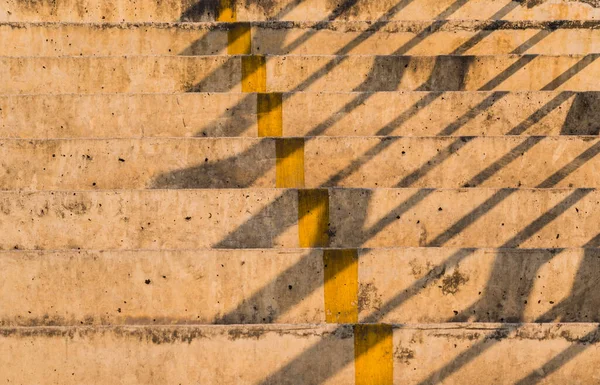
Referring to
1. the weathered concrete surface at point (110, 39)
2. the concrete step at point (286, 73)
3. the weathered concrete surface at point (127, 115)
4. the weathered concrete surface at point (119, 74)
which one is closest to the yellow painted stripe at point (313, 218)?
A: the weathered concrete surface at point (127, 115)

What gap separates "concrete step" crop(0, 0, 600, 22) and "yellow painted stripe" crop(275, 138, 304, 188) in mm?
2741

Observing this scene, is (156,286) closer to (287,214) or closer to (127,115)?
(287,214)

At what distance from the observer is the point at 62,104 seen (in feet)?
15.3

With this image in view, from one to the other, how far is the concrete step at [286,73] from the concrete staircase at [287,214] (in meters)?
0.02

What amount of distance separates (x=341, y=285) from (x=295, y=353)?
64 centimetres

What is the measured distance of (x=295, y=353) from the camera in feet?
11.2

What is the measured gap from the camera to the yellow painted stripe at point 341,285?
3615 millimetres

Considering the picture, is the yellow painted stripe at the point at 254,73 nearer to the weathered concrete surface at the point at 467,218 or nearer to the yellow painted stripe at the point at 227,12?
the yellow painted stripe at the point at 227,12

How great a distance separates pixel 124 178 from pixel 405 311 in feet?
9.27

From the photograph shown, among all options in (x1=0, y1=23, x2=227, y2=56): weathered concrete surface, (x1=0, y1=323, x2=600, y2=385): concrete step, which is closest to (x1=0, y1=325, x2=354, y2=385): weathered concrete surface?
(x1=0, y1=323, x2=600, y2=385): concrete step

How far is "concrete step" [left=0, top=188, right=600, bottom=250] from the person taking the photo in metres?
3.87

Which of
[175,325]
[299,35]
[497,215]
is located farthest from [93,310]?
[299,35]

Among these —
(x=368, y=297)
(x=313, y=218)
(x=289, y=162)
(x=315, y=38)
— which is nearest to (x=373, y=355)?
(x=368, y=297)

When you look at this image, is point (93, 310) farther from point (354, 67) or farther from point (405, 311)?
point (354, 67)
